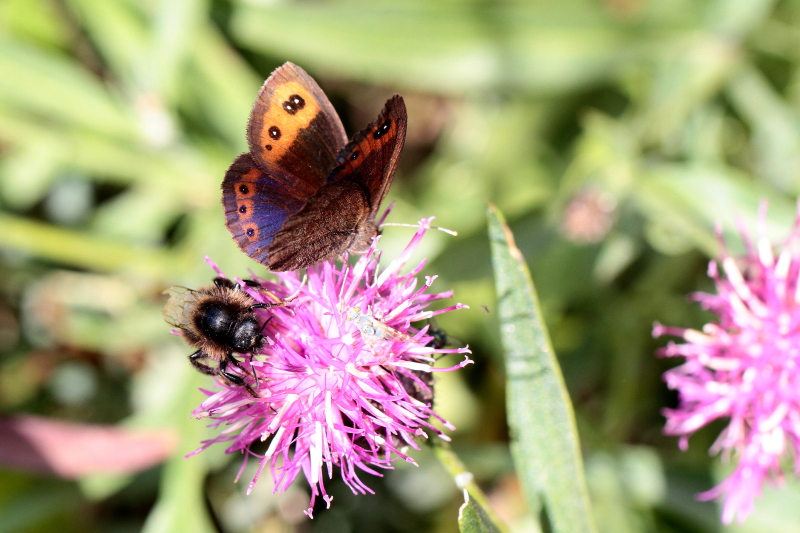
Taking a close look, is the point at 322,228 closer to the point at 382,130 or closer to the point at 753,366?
the point at 382,130

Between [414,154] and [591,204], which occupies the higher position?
[414,154]

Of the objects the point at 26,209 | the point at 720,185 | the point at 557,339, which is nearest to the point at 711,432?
the point at 557,339

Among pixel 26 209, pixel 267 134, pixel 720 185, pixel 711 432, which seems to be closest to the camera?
pixel 267 134

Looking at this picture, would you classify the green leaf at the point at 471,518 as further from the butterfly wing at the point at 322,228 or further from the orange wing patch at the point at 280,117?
the orange wing patch at the point at 280,117

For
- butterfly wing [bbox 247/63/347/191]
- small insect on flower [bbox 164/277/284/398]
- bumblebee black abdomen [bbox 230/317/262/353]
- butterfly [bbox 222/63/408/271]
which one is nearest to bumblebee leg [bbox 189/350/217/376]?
small insect on flower [bbox 164/277/284/398]

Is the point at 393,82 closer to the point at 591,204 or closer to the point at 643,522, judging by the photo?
the point at 591,204
